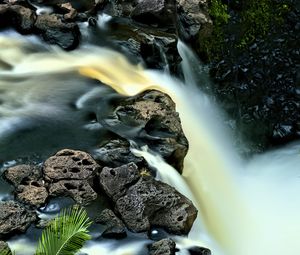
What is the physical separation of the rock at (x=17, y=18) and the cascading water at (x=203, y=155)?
27 centimetres

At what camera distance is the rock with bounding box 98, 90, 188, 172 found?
743cm

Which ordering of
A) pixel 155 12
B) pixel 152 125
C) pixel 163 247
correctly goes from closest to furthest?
pixel 163 247 → pixel 152 125 → pixel 155 12

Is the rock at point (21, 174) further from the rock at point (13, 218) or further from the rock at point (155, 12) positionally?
the rock at point (155, 12)

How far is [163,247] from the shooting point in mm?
5957

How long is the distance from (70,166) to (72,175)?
0.14 metres

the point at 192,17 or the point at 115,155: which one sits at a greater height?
the point at 192,17

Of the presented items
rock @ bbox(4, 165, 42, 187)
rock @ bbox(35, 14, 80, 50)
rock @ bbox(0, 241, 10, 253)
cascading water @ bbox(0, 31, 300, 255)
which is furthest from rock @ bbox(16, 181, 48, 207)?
rock @ bbox(35, 14, 80, 50)

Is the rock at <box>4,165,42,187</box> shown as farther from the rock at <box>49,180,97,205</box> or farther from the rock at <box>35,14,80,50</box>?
the rock at <box>35,14,80,50</box>

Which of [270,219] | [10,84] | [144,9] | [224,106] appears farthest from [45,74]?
[270,219]

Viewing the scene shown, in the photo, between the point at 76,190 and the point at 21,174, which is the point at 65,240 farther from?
the point at 21,174

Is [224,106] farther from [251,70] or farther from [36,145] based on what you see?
[36,145]

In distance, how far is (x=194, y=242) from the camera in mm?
6516

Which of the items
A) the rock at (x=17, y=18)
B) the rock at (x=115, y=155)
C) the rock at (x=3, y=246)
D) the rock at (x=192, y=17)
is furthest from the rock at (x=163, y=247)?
the rock at (x=192, y=17)

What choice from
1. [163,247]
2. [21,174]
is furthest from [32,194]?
[163,247]
